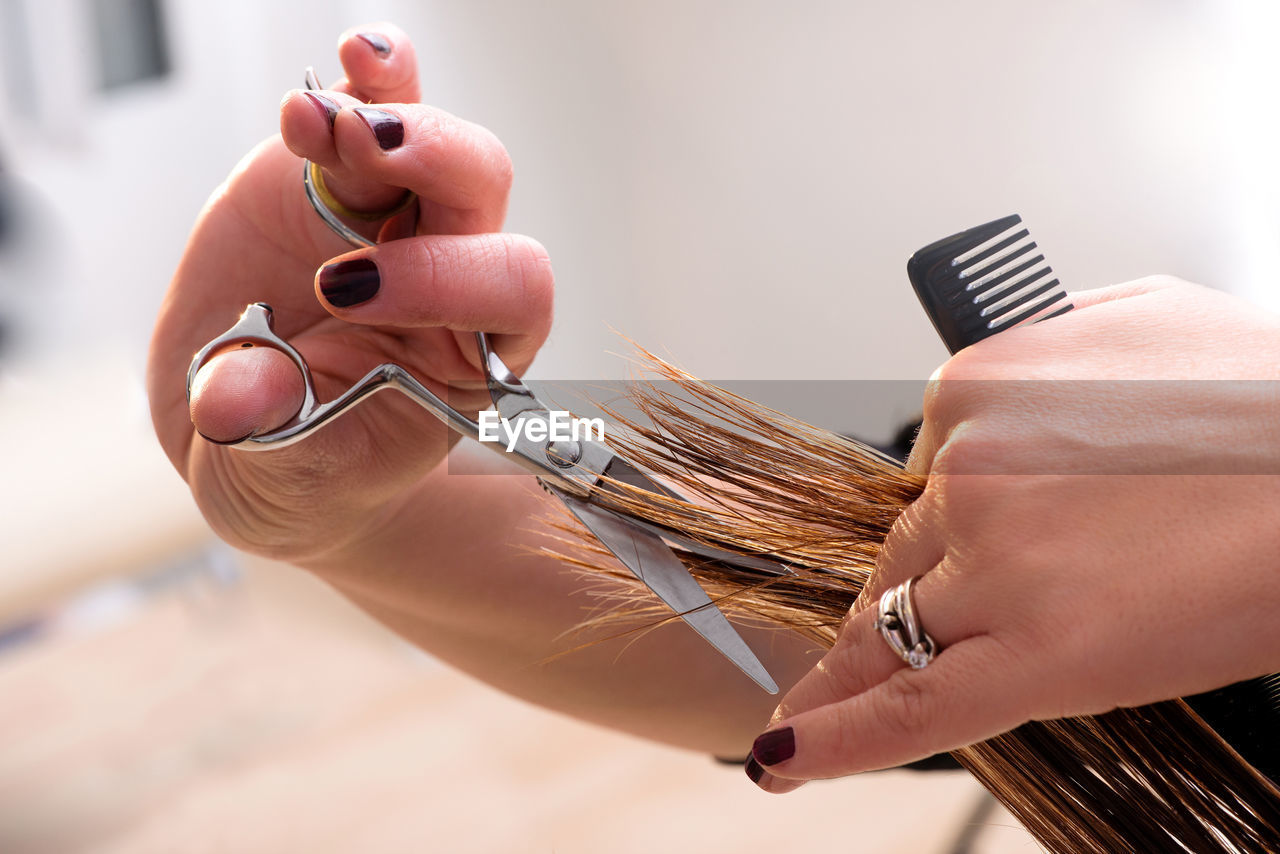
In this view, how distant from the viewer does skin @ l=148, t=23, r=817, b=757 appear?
0.47m

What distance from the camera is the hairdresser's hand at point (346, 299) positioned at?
1.52ft

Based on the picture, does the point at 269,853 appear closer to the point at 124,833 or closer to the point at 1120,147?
the point at 124,833

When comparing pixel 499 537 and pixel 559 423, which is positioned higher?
pixel 559 423

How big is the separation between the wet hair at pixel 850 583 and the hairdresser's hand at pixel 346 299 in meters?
0.10

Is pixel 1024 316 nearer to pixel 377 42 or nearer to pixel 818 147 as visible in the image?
pixel 377 42

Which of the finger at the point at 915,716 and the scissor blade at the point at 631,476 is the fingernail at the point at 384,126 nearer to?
the scissor blade at the point at 631,476

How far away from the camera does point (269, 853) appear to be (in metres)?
1.53

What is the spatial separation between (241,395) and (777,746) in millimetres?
281

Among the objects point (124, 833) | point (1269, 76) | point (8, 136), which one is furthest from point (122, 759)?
point (1269, 76)

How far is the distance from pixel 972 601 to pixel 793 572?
146 mm

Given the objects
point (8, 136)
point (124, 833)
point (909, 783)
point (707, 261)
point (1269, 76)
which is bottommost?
point (124, 833)

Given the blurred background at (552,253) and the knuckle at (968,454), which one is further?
the blurred background at (552,253)

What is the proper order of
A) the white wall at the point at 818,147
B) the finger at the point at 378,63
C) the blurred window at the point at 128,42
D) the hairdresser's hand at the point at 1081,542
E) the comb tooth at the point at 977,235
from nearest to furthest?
the hairdresser's hand at the point at 1081,542 → the comb tooth at the point at 977,235 → the finger at the point at 378,63 → the white wall at the point at 818,147 → the blurred window at the point at 128,42

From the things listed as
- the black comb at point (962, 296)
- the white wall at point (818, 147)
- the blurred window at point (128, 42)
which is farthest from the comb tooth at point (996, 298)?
the blurred window at point (128, 42)
